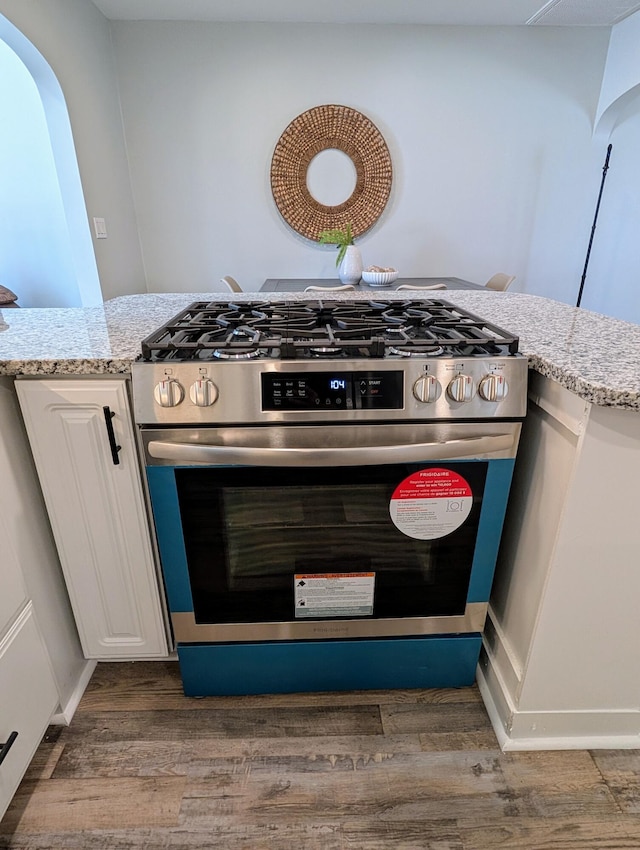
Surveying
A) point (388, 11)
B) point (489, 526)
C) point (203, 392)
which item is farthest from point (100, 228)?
point (489, 526)

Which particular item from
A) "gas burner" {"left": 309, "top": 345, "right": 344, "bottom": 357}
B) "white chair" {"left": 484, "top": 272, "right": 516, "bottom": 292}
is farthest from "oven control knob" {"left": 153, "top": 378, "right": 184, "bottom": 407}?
"white chair" {"left": 484, "top": 272, "right": 516, "bottom": 292}

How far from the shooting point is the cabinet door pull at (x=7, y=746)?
0.88m

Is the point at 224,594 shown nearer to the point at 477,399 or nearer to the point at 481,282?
the point at 477,399

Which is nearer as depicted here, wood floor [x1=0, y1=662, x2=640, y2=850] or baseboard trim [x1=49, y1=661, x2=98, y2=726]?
wood floor [x1=0, y1=662, x2=640, y2=850]

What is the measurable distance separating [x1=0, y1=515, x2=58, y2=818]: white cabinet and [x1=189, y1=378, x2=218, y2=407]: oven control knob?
0.48m

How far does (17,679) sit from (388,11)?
388 centimetres

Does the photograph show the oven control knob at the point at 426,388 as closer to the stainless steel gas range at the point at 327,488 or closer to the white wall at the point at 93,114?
the stainless steel gas range at the point at 327,488

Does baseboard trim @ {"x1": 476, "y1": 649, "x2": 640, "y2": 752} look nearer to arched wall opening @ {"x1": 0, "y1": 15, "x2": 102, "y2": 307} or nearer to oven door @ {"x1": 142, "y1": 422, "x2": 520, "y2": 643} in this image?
oven door @ {"x1": 142, "y1": 422, "x2": 520, "y2": 643}

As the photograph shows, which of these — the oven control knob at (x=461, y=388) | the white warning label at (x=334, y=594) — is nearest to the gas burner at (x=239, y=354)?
the oven control knob at (x=461, y=388)

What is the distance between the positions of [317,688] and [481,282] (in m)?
3.49

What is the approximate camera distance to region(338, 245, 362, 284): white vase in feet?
9.82

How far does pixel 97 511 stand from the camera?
1.09 metres

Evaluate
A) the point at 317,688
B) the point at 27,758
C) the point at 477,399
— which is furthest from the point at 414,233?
the point at 27,758

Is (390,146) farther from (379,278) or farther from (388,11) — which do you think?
(379,278)
